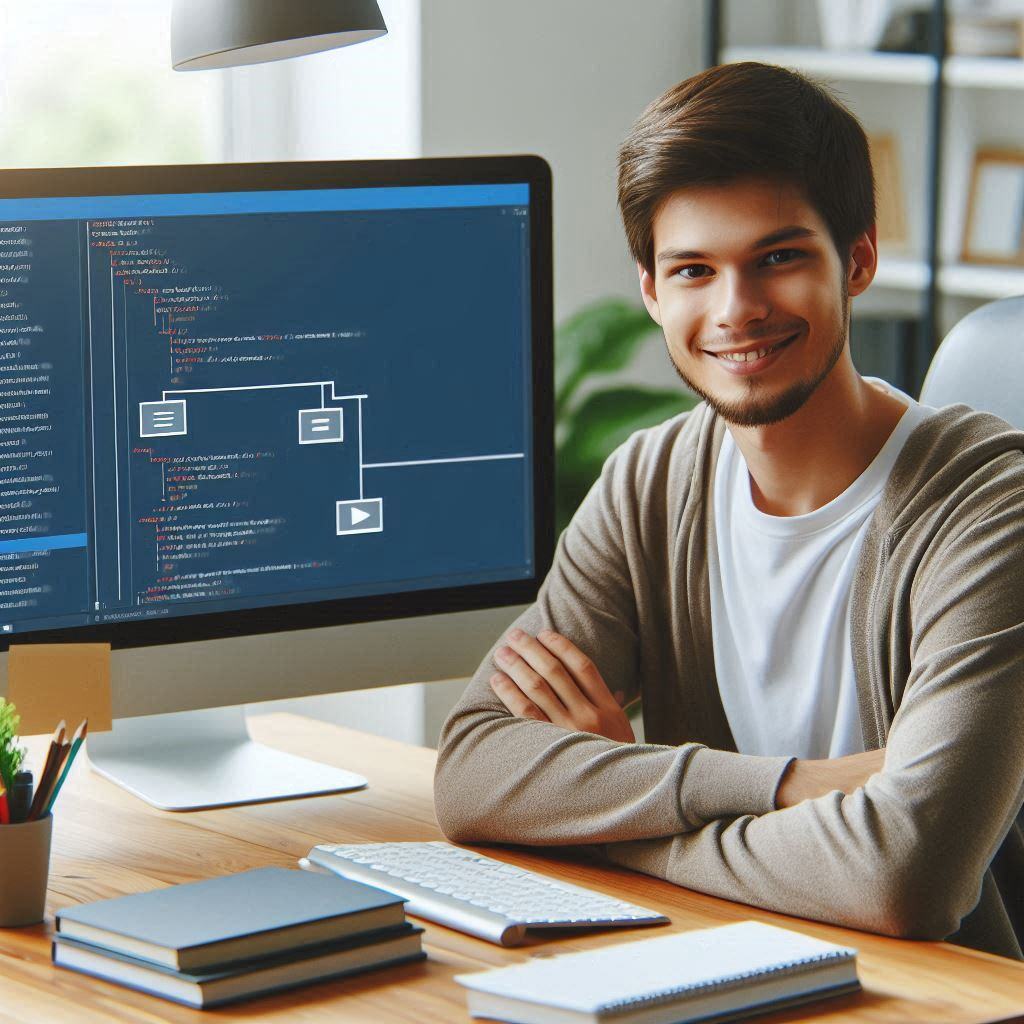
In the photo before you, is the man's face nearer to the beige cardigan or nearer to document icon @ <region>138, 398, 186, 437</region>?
the beige cardigan

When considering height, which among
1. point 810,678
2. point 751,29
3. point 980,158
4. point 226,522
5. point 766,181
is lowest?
point 810,678

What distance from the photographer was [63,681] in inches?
54.9

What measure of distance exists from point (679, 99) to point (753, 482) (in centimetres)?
35

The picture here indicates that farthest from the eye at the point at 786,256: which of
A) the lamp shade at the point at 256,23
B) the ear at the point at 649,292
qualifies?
the lamp shade at the point at 256,23

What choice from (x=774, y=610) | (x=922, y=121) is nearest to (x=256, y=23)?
(x=774, y=610)

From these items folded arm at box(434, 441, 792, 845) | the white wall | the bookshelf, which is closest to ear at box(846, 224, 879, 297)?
folded arm at box(434, 441, 792, 845)

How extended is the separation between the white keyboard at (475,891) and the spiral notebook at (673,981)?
0.09 m

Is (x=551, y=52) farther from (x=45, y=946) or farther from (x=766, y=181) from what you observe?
(x=45, y=946)

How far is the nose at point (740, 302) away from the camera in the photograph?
143 centimetres

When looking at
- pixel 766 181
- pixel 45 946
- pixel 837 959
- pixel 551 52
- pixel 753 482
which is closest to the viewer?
pixel 837 959

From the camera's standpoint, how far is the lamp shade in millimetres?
1347

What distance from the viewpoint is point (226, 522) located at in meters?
1.48

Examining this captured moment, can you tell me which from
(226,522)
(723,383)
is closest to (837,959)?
(723,383)

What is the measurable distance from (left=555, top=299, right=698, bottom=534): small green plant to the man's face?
85 cm
